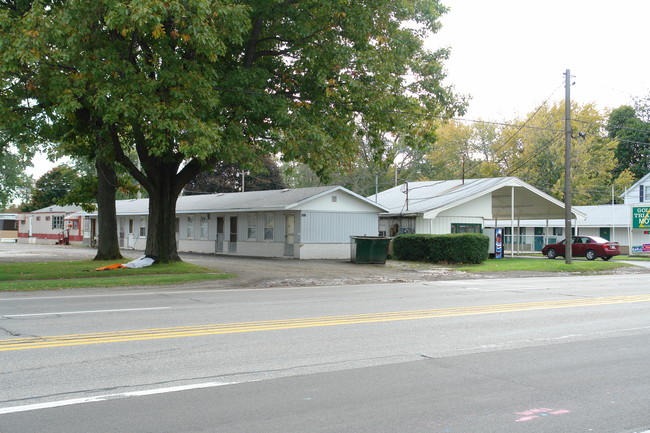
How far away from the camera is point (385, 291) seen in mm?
17438

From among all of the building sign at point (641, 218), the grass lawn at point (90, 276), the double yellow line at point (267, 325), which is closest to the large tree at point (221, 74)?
the grass lawn at point (90, 276)

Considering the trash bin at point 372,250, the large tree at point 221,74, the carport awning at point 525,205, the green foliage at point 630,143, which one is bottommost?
the trash bin at point 372,250

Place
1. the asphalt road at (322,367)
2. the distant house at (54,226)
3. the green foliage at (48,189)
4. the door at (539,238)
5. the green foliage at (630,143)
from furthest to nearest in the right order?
the green foliage at (48,189) < the green foliage at (630,143) < the door at (539,238) < the distant house at (54,226) < the asphalt road at (322,367)

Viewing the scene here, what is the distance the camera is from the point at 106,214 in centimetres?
2686

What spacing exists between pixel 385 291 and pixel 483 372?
33.5 feet

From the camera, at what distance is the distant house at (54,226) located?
50.9m

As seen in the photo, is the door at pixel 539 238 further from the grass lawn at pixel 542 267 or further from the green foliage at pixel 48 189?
the green foliage at pixel 48 189

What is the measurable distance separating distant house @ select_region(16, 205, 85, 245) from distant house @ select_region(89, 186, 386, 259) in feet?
53.6

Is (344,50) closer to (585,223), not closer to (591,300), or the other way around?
(591,300)

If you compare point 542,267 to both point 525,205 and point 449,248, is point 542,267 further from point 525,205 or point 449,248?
point 525,205

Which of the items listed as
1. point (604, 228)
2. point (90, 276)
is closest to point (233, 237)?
point (90, 276)

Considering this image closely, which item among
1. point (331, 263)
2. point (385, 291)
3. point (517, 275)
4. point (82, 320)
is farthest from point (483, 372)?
point (331, 263)

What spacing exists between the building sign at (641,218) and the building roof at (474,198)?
3.24m

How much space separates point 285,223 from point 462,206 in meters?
10.2
